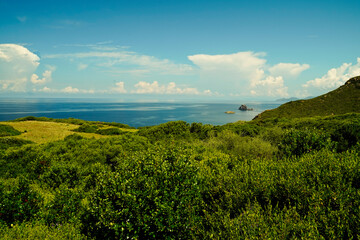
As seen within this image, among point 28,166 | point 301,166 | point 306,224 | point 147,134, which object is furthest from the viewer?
point 147,134

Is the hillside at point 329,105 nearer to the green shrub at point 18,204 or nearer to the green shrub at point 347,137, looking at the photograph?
the green shrub at point 347,137

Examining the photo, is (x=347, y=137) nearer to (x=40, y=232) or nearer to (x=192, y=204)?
(x=192, y=204)

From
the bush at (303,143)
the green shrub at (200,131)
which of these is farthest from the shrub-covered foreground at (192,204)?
the green shrub at (200,131)

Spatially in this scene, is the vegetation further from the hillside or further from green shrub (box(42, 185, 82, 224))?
the hillside

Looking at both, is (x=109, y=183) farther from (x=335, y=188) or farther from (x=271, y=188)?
(x=335, y=188)

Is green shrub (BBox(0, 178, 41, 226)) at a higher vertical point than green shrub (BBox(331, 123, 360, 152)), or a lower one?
lower

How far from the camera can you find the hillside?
2440 inches

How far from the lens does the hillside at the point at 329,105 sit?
62.0 meters

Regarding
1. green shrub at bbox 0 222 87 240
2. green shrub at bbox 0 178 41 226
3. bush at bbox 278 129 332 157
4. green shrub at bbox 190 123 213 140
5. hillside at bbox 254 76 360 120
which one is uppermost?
hillside at bbox 254 76 360 120

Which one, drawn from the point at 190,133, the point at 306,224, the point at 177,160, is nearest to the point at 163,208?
the point at 177,160

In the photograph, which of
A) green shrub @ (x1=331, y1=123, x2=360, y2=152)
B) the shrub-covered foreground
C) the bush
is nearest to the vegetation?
the shrub-covered foreground

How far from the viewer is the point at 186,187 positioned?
6.54 m

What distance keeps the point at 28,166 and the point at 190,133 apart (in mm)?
16476

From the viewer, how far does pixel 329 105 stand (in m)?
66.6
